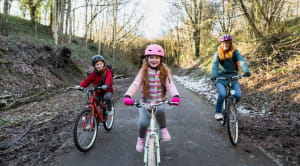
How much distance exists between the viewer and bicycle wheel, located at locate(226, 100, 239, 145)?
14.2 feet

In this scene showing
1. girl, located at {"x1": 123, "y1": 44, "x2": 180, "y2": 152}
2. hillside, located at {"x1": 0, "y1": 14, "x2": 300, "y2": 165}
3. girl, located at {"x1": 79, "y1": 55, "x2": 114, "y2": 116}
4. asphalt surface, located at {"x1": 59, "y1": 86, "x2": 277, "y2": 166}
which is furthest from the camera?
girl, located at {"x1": 79, "y1": 55, "x2": 114, "y2": 116}

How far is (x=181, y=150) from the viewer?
4.10 meters

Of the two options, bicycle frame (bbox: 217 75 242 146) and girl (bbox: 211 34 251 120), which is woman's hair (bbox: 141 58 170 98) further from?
girl (bbox: 211 34 251 120)

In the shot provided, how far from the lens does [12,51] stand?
11.2m

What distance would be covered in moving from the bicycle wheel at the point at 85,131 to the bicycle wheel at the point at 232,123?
274 cm

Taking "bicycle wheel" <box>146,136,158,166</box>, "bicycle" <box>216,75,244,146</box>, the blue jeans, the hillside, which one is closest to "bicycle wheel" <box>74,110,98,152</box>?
the hillside

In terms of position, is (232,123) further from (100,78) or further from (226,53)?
(100,78)

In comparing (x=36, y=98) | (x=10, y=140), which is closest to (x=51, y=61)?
(x=36, y=98)

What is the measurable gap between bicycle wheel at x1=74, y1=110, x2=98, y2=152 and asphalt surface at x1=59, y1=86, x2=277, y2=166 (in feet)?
0.44

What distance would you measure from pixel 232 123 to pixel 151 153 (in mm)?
2402

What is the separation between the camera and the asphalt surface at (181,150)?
3.61m

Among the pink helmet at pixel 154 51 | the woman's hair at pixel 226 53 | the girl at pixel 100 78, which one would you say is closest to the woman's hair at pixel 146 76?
the pink helmet at pixel 154 51

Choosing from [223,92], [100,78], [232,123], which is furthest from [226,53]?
[100,78]

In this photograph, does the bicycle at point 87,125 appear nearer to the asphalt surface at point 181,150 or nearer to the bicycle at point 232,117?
the asphalt surface at point 181,150
